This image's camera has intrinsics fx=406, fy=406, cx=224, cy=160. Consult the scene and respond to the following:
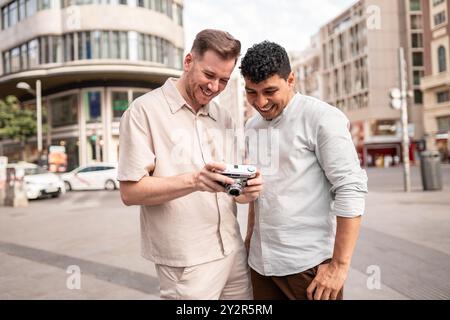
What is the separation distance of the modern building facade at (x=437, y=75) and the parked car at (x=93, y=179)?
28.8m

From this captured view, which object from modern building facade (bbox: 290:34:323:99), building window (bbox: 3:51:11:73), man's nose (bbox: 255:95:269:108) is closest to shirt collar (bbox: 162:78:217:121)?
man's nose (bbox: 255:95:269:108)

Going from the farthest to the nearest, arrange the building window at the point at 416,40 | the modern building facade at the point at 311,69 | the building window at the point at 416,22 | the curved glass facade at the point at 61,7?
the modern building facade at the point at 311,69 → the building window at the point at 416,40 → the building window at the point at 416,22 → the curved glass facade at the point at 61,7

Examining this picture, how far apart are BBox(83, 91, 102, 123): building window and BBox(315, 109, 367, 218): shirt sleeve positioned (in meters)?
30.8

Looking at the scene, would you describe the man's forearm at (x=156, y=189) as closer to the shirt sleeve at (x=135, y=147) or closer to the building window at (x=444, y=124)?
the shirt sleeve at (x=135, y=147)

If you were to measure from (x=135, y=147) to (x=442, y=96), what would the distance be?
139 feet

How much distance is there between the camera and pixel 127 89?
3092 cm

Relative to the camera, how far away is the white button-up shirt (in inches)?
73.0

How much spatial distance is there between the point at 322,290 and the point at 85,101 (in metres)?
31.6

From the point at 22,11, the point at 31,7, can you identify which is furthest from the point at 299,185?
the point at 22,11

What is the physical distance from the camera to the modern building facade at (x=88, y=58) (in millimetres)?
28609

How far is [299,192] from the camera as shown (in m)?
1.89

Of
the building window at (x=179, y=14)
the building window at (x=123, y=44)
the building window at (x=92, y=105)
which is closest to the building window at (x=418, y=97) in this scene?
the building window at (x=179, y=14)
